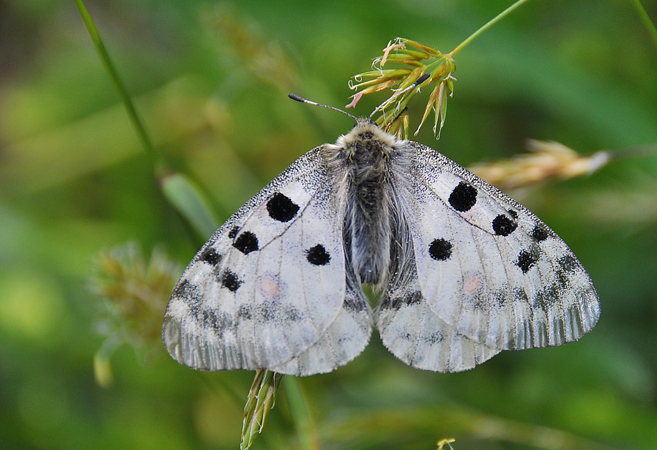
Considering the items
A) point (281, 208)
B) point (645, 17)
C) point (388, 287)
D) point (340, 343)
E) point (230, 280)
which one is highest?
point (645, 17)

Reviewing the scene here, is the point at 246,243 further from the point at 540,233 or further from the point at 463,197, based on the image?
the point at 540,233

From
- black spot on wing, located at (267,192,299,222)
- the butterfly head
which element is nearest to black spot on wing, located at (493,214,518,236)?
the butterfly head

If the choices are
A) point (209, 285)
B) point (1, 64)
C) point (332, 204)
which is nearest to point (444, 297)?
point (332, 204)

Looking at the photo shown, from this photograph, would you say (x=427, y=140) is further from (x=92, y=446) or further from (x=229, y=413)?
(x=92, y=446)

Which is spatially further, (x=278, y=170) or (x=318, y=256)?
(x=278, y=170)

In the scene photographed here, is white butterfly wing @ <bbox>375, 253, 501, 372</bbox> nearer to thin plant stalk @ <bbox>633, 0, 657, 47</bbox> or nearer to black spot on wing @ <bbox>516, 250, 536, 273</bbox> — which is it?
black spot on wing @ <bbox>516, 250, 536, 273</bbox>

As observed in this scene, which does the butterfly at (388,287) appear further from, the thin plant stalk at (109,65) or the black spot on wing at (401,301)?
the thin plant stalk at (109,65)

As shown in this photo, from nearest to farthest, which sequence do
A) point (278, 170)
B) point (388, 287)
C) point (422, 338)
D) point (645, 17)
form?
point (645, 17) → point (422, 338) → point (388, 287) → point (278, 170)

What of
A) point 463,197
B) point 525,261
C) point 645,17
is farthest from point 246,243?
point 645,17
